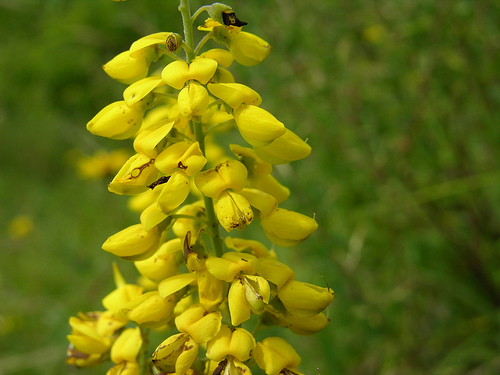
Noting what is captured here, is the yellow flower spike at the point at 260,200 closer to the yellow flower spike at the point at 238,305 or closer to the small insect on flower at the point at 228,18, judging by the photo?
the yellow flower spike at the point at 238,305

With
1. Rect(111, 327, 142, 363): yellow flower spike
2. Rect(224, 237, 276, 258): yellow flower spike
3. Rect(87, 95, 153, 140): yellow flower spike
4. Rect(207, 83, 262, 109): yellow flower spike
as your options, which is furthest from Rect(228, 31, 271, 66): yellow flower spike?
Rect(111, 327, 142, 363): yellow flower spike

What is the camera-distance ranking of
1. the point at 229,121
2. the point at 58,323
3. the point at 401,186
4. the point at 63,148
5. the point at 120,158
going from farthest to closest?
the point at 63,148
the point at 120,158
the point at 58,323
the point at 401,186
the point at 229,121

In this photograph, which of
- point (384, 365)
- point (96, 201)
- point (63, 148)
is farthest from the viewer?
point (63, 148)

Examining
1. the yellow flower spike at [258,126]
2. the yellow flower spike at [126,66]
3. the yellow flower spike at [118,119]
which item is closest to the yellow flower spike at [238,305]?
the yellow flower spike at [258,126]

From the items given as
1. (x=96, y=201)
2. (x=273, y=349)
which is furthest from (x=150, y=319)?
(x=96, y=201)

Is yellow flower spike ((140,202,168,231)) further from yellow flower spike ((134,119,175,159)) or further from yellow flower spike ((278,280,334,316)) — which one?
yellow flower spike ((278,280,334,316))

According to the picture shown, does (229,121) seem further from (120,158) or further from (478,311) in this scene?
(120,158)

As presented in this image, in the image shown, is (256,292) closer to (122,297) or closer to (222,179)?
(222,179)
